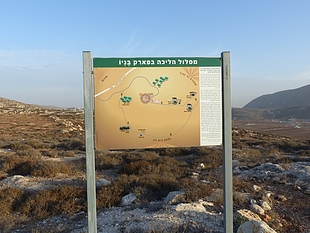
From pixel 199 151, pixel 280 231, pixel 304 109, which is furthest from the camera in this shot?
pixel 304 109

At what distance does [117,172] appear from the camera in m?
9.59

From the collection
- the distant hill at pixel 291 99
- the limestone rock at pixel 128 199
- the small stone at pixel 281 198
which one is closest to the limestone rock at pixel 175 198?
the limestone rock at pixel 128 199

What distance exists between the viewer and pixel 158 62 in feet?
10.9

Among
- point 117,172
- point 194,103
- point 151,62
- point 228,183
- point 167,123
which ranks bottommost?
point 117,172

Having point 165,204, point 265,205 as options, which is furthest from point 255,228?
point 165,204

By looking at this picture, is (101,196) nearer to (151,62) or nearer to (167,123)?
(167,123)

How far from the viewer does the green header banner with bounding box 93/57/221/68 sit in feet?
10.7

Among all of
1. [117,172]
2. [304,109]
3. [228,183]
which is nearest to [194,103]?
[228,183]

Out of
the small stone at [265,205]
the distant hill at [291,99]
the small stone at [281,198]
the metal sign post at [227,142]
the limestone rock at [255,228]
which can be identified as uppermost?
the distant hill at [291,99]

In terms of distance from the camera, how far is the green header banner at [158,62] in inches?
129

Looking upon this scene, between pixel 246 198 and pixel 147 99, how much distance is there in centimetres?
401

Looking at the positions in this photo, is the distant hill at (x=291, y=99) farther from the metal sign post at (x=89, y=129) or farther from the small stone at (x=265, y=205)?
the metal sign post at (x=89, y=129)

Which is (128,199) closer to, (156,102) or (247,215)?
(247,215)

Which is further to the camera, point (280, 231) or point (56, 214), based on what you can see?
point (56, 214)
